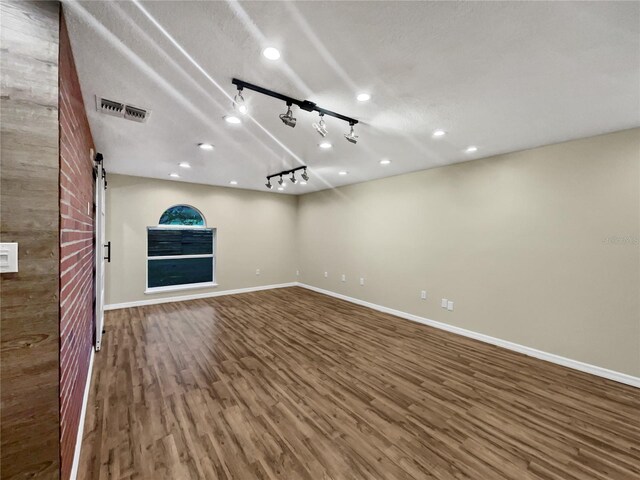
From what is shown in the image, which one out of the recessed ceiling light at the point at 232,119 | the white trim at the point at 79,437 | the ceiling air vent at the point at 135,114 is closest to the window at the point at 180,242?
the white trim at the point at 79,437

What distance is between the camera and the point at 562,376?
282cm

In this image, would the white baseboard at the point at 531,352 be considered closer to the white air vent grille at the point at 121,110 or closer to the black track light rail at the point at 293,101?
the black track light rail at the point at 293,101

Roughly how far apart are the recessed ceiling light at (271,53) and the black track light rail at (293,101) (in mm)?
360

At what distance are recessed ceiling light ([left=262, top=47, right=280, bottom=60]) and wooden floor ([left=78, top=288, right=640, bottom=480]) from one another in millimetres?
2505

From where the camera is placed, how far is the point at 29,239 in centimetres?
112

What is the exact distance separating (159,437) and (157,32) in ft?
8.39

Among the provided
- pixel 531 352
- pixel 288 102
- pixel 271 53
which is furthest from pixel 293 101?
pixel 531 352

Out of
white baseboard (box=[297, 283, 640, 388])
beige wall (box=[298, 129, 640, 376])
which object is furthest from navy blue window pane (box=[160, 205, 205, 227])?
white baseboard (box=[297, 283, 640, 388])

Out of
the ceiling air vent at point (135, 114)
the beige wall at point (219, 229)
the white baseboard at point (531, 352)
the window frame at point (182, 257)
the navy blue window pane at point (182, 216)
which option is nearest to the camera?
the ceiling air vent at point (135, 114)

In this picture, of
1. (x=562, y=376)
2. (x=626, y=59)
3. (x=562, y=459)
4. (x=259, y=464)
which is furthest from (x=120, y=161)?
(x=562, y=376)

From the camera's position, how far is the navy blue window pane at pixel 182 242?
21.3 ft

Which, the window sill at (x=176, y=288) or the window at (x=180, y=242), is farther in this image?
the window at (x=180, y=242)

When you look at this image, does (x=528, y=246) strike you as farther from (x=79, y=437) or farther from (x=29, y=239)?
(x=79, y=437)

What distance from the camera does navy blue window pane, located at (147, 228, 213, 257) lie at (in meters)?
6.50
